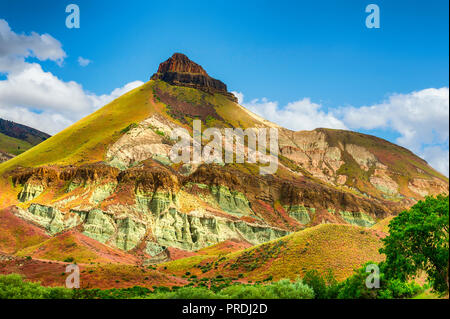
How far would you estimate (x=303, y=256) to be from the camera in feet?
170

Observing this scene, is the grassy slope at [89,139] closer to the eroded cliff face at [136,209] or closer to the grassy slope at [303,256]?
the eroded cliff face at [136,209]

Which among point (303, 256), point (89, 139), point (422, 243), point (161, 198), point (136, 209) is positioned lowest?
point (303, 256)

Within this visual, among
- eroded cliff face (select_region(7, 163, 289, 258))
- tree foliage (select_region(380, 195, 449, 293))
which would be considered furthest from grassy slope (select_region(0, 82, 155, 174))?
tree foliage (select_region(380, 195, 449, 293))

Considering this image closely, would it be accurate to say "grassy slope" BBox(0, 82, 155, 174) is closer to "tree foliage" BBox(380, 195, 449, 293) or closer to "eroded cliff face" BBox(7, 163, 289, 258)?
"eroded cliff face" BBox(7, 163, 289, 258)

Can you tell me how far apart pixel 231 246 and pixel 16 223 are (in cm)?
4702

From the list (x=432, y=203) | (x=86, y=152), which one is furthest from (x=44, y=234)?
(x=432, y=203)

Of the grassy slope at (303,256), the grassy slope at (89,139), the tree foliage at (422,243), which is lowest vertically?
the grassy slope at (303,256)

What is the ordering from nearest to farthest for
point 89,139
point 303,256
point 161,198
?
1. point 303,256
2. point 161,198
3. point 89,139

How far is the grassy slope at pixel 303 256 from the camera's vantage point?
48.6 m

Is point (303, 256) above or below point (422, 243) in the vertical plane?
below

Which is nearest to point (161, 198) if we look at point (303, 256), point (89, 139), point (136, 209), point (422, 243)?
point (136, 209)

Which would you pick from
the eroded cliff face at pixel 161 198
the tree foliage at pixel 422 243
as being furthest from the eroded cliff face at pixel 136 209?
the tree foliage at pixel 422 243

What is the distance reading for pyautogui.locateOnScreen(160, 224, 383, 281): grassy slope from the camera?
1912 inches

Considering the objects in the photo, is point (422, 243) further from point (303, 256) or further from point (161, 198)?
point (161, 198)
